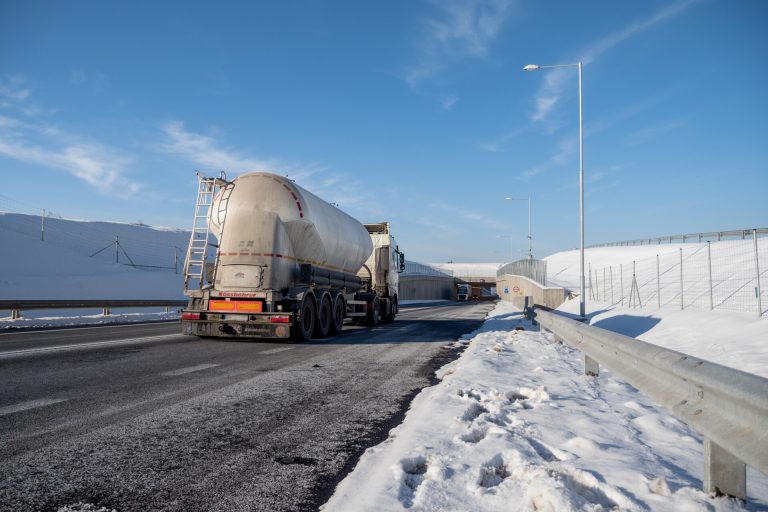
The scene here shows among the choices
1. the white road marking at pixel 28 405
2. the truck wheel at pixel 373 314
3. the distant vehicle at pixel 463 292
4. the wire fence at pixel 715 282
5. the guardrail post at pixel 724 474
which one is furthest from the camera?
the distant vehicle at pixel 463 292

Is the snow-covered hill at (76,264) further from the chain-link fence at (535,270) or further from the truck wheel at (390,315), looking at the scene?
the chain-link fence at (535,270)

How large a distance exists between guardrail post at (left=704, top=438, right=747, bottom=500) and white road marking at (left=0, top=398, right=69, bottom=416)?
574cm

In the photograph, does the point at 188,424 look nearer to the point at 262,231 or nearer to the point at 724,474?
the point at 724,474

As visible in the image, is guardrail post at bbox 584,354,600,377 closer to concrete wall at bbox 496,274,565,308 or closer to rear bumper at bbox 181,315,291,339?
rear bumper at bbox 181,315,291,339

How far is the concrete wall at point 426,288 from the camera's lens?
218 ft

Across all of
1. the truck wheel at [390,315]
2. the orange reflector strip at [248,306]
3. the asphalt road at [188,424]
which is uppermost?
the orange reflector strip at [248,306]

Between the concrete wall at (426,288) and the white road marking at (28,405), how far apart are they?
188ft

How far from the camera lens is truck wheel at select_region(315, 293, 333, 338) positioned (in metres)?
13.4

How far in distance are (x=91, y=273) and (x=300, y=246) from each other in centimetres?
3159

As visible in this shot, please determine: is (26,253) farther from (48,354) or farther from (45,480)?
(45,480)

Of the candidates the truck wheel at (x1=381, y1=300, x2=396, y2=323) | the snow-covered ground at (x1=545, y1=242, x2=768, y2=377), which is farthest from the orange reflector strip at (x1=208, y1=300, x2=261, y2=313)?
the truck wheel at (x1=381, y1=300, x2=396, y2=323)

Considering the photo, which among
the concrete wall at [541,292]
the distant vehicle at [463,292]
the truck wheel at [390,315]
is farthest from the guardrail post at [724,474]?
the distant vehicle at [463,292]

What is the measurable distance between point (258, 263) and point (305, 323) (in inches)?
78.2

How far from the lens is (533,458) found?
10.8 feet
